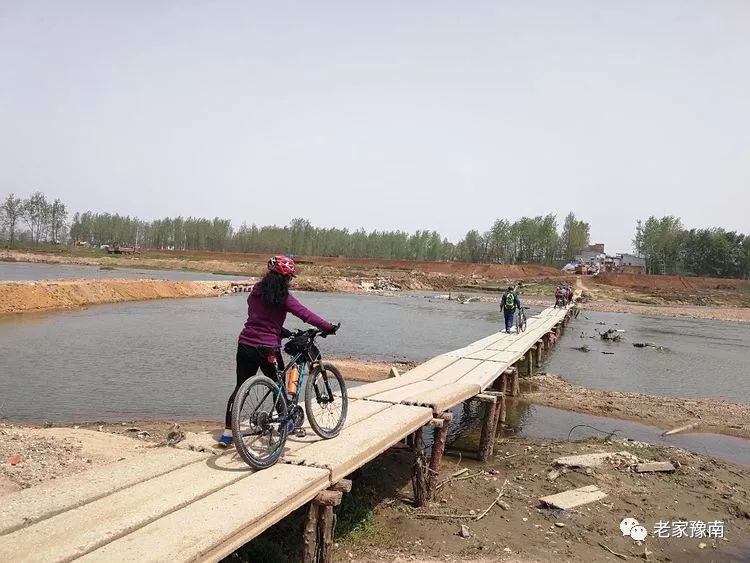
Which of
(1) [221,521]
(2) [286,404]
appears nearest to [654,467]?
(2) [286,404]

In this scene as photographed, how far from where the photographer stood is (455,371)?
1213 centimetres

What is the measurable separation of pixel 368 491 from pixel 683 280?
273 ft

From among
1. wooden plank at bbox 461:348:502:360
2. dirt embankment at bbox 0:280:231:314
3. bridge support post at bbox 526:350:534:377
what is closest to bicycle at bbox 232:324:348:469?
wooden plank at bbox 461:348:502:360

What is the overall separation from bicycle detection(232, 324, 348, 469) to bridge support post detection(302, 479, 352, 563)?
0.61 m

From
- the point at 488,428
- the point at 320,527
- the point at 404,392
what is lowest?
the point at 488,428

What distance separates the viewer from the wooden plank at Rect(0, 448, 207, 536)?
4.01 meters

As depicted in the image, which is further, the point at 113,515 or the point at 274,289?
the point at 274,289

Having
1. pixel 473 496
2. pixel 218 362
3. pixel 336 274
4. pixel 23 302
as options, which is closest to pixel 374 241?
pixel 336 274

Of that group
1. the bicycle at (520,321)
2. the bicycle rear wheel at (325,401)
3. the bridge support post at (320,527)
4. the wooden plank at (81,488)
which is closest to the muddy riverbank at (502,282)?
the bicycle at (520,321)

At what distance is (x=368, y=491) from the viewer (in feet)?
25.8

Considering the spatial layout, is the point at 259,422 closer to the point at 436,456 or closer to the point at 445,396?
the point at 436,456

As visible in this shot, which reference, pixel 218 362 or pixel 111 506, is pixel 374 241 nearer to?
pixel 218 362

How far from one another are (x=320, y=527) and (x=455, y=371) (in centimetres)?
730

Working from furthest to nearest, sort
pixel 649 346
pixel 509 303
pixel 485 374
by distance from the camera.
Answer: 1. pixel 649 346
2. pixel 509 303
3. pixel 485 374
